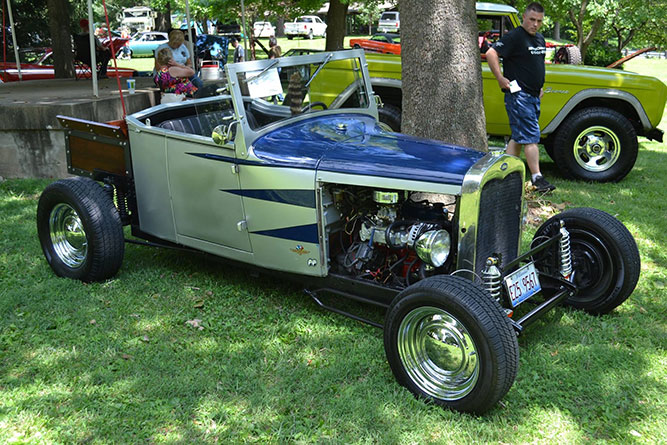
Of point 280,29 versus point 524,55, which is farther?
point 280,29

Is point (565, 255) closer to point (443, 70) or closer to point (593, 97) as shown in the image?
point (443, 70)

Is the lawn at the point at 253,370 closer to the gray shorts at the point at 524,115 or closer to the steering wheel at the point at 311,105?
the steering wheel at the point at 311,105

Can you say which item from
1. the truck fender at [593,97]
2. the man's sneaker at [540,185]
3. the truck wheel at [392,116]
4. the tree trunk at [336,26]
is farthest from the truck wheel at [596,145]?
the tree trunk at [336,26]

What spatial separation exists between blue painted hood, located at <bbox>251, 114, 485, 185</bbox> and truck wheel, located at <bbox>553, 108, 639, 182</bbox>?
13.2 feet

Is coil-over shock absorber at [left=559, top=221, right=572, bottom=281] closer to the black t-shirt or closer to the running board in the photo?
the running board

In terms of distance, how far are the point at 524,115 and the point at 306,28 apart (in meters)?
40.4

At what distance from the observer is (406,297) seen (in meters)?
3.36

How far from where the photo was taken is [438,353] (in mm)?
3389

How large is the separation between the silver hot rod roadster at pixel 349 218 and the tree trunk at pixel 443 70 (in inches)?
32.4

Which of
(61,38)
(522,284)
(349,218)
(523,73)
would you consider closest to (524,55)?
(523,73)

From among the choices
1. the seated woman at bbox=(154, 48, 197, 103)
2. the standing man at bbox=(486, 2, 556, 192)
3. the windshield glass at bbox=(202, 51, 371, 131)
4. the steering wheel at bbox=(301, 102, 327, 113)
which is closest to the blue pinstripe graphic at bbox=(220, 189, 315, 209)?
the windshield glass at bbox=(202, 51, 371, 131)

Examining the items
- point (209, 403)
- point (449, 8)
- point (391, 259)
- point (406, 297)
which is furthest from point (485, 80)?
point (209, 403)

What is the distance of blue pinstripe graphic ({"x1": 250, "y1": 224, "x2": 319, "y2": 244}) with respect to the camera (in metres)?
4.07

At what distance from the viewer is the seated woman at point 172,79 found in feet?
27.1
